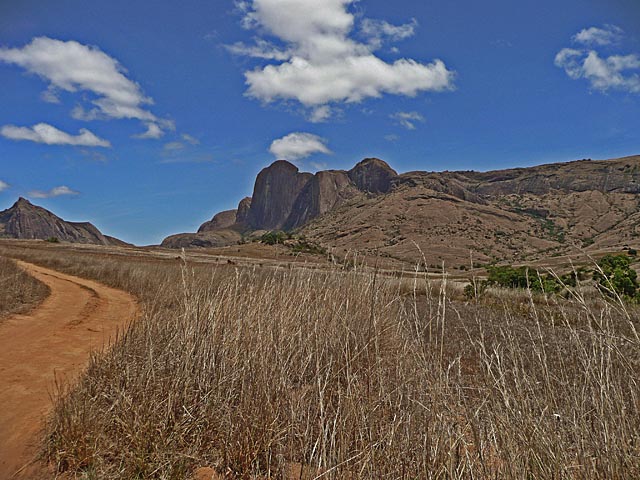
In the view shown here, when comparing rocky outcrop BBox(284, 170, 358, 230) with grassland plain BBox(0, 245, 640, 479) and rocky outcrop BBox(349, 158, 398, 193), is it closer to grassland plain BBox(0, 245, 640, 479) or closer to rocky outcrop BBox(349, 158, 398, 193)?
rocky outcrop BBox(349, 158, 398, 193)

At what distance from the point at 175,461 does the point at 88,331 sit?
6.88m

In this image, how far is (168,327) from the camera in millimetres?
5102

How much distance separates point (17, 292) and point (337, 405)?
463 inches

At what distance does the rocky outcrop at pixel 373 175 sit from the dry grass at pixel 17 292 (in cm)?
15501

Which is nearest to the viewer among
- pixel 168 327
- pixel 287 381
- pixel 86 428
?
pixel 86 428

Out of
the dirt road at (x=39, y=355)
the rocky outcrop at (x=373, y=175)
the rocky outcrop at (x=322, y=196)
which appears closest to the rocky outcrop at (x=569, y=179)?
the rocky outcrop at (x=373, y=175)

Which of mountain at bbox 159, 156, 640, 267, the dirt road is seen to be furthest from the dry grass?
mountain at bbox 159, 156, 640, 267

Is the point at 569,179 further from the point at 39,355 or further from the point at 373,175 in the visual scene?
the point at 39,355

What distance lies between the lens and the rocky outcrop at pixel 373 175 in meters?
174

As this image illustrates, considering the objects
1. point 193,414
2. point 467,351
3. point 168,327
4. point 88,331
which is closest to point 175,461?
point 193,414

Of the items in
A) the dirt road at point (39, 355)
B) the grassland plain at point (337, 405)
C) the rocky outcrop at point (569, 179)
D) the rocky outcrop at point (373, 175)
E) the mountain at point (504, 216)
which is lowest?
the dirt road at point (39, 355)

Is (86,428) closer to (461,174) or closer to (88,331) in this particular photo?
(88,331)

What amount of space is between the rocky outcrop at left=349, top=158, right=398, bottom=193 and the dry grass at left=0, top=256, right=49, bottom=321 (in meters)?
155

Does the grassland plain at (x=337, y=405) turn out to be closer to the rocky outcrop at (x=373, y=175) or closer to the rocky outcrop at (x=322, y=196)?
the rocky outcrop at (x=373, y=175)
